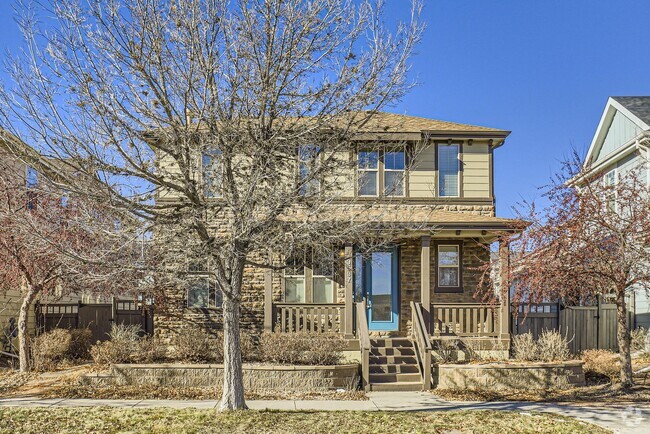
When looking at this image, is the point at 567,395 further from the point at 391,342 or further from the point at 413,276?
the point at 413,276

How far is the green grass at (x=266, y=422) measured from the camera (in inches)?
334

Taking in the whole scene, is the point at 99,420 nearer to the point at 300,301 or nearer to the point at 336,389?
the point at 336,389

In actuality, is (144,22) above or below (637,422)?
above

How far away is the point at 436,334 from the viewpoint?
14.4 m

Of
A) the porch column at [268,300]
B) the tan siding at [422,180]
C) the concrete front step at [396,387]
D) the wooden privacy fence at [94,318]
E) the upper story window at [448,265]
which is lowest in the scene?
the concrete front step at [396,387]

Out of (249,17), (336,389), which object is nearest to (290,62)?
(249,17)

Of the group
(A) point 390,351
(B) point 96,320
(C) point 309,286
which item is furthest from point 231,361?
(B) point 96,320

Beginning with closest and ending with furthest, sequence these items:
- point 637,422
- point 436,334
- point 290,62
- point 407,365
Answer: point 290,62
point 637,422
point 407,365
point 436,334

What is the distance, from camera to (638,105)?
63.9 ft

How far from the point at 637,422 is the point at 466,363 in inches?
172

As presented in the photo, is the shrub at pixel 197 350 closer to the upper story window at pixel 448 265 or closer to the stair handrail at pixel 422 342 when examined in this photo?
the stair handrail at pixel 422 342

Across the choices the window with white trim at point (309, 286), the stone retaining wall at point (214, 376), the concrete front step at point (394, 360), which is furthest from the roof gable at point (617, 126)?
the stone retaining wall at point (214, 376)

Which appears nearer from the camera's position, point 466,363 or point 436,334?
point 466,363

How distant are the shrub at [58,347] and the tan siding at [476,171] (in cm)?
1044
